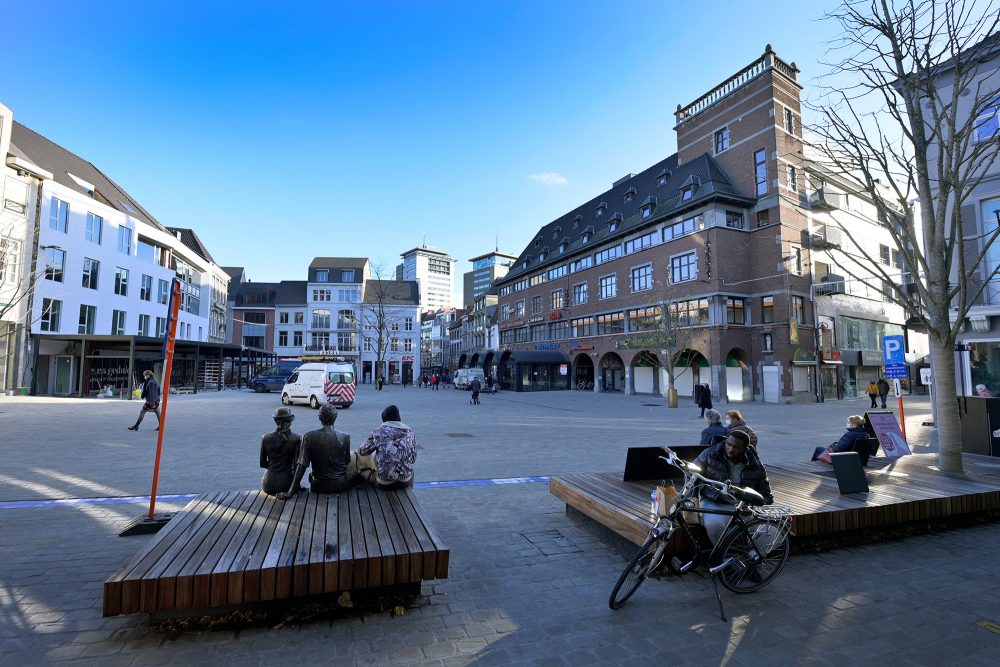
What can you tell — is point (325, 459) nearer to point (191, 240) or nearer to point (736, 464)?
point (736, 464)

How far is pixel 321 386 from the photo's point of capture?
2400 centimetres

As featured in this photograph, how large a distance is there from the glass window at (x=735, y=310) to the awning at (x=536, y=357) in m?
16.4

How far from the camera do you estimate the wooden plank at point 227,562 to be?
312cm

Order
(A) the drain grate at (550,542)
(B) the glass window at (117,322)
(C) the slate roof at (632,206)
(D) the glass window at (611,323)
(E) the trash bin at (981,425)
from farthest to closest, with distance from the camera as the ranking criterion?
1. (D) the glass window at (611,323)
2. (C) the slate roof at (632,206)
3. (B) the glass window at (117,322)
4. (E) the trash bin at (981,425)
5. (A) the drain grate at (550,542)

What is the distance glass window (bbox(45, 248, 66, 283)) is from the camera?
94.3ft

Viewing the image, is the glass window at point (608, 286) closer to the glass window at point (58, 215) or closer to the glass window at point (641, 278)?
the glass window at point (641, 278)

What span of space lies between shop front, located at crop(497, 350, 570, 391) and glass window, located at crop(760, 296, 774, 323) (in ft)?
58.1

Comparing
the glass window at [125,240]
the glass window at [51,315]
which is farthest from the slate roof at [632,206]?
the glass window at [51,315]

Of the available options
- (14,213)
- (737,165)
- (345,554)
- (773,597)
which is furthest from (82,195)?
(737,165)

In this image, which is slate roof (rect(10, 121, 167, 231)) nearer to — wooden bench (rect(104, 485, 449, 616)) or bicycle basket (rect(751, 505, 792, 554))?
wooden bench (rect(104, 485, 449, 616))

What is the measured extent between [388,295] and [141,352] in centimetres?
3158

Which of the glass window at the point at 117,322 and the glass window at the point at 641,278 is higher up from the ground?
the glass window at the point at 641,278

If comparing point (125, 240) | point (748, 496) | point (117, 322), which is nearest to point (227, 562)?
point (748, 496)

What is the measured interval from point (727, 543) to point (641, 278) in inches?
1450
